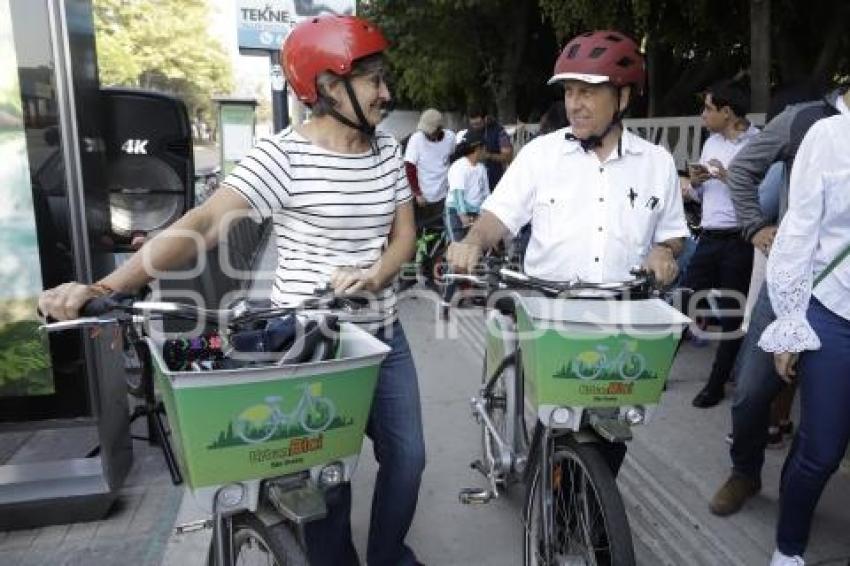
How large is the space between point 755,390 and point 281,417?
2.21 metres

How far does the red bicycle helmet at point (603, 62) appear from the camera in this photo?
2410mm

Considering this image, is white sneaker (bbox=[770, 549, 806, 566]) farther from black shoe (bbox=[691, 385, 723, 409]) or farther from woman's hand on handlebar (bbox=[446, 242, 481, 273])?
black shoe (bbox=[691, 385, 723, 409])

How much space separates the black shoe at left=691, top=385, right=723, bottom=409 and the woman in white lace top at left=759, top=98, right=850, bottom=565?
6.82 feet

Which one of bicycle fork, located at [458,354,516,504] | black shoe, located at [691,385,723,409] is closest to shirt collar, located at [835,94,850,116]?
bicycle fork, located at [458,354,516,504]

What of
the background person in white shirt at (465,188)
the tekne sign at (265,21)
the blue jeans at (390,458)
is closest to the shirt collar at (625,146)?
the blue jeans at (390,458)

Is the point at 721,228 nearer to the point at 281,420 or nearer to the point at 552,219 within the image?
the point at 552,219

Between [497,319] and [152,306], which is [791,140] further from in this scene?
[152,306]

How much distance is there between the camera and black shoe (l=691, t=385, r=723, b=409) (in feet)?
15.1

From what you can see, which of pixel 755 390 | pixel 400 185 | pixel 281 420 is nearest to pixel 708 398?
pixel 755 390

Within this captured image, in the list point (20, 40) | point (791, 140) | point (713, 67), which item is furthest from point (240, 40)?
point (713, 67)

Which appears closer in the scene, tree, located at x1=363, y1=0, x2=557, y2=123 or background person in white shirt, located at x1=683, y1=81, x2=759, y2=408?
background person in white shirt, located at x1=683, y1=81, x2=759, y2=408

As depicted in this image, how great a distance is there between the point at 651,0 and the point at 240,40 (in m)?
4.93

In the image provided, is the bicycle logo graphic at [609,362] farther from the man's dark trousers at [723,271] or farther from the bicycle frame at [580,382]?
the man's dark trousers at [723,271]

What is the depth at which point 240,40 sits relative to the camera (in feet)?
23.1
